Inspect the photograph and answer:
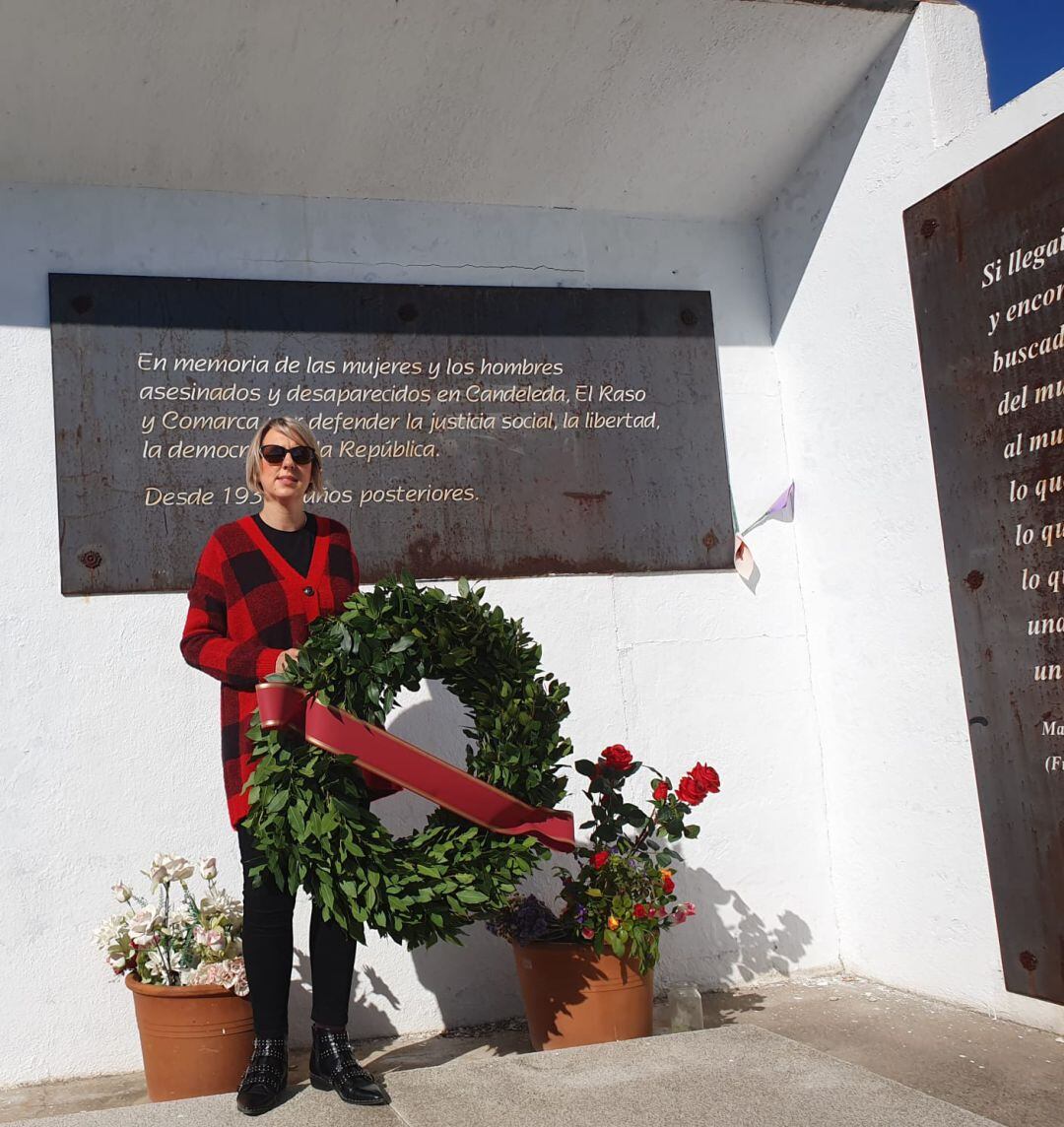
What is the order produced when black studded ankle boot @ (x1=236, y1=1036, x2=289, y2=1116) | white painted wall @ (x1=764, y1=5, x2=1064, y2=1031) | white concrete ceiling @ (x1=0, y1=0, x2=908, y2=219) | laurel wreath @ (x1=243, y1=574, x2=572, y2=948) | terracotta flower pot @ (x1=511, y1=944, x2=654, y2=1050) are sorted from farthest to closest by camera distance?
white painted wall @ (x1=764, y1=5, x2=1064, y2=1031) → white concrete ceiling @ (x1=0, y1=0, x2=908, y2=219) → terracotta flower pot @ (x1=511, y1=944, x2=654, y2=1050) → laurel wreath @ (x1=243, y1=574, x2=572, y2=948) → black studded ankle boot @ (x1=236, y1=1036, x2=289, y2=1116)

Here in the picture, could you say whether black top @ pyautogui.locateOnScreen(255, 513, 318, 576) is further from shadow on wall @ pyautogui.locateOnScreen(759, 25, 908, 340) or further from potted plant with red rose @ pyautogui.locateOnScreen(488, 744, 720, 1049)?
shadow on wall @ pyautogui.locateOnScreen(759, 25, 908, 340)

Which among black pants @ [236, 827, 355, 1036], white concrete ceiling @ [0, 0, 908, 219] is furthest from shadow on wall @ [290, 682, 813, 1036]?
white concrete ceiling @ [0, 0, 908, 219]

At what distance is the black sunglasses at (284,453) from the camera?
3002 mm

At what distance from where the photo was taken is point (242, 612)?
2.90m

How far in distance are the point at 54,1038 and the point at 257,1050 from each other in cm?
91

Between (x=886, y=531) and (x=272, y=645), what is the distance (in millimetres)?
1843

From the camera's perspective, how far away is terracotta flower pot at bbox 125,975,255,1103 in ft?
9.65

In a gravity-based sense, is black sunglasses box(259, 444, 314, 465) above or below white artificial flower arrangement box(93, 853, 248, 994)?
above

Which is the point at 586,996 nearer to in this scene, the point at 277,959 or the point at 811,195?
the point at 277,959

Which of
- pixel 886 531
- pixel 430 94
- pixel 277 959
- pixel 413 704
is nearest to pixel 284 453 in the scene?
pixel 413 704

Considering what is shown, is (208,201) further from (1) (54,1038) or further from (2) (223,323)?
(1) (54,1038)

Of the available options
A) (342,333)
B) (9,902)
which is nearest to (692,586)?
(342,333)

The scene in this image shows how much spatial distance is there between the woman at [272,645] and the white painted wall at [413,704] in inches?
27.4

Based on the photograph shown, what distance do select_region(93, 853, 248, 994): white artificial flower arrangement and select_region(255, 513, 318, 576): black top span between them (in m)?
0.81
